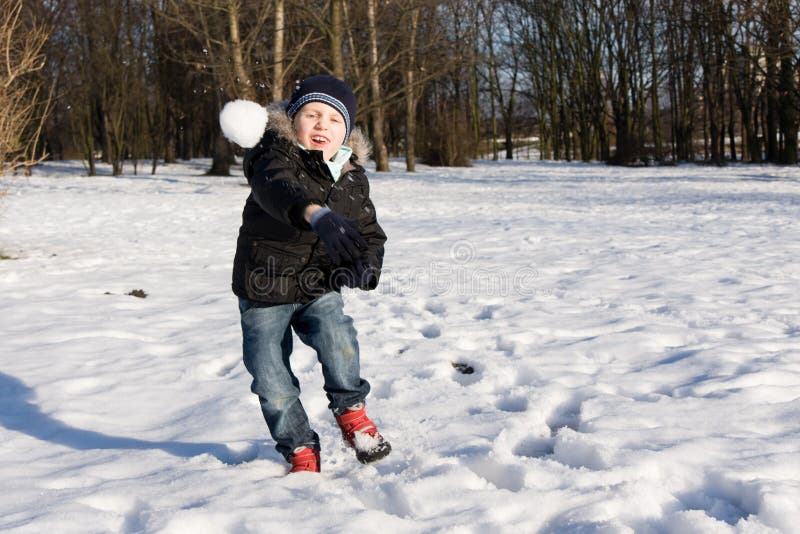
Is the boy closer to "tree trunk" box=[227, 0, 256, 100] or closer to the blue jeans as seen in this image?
the blue jeans

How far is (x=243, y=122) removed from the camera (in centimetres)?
223

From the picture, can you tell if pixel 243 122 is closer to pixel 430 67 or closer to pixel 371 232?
pixel 371 232

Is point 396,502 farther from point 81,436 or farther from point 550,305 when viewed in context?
point 550,305

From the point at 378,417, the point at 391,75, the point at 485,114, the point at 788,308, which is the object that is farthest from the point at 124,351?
the point at 485,114

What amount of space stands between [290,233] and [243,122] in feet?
1.27

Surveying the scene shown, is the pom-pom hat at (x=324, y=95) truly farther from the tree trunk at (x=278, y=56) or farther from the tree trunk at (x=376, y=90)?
the tree trunk at (x=376, y=90)

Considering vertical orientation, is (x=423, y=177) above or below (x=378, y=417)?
above

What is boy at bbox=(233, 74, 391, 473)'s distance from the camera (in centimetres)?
230

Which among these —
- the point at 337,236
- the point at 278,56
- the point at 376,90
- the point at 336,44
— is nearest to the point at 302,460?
the point at 337,236

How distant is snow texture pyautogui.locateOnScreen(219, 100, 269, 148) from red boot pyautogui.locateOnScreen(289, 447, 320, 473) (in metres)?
1.05

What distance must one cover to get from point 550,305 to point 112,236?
6356mm

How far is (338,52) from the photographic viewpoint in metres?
16.5

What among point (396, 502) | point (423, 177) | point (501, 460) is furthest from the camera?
point (423, 177)

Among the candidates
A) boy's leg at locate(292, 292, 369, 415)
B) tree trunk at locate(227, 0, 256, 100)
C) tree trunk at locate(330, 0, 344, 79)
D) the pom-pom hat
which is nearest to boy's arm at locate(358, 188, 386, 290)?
boy's leg at locate(292, 292, 369, 415)
